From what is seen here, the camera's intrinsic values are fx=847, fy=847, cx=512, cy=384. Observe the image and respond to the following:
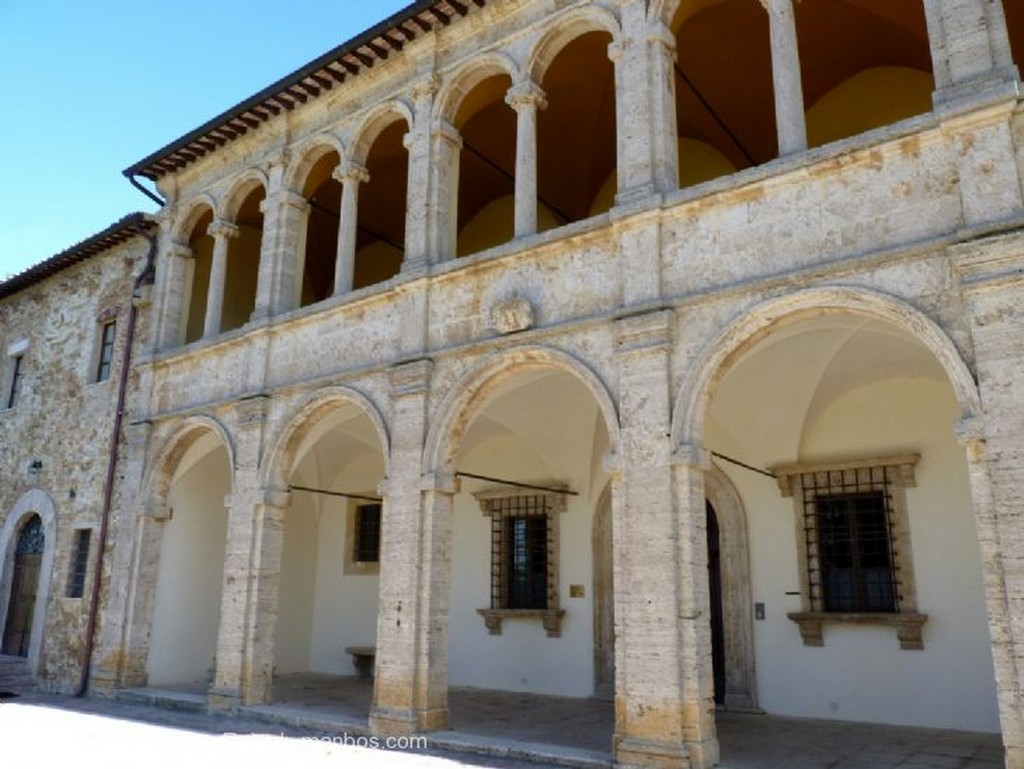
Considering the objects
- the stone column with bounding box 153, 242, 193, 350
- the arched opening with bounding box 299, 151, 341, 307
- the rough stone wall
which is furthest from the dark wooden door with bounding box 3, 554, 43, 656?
the arched opening with bounding box 299, 151, 341, 307

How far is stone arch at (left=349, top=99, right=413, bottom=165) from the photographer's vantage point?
10.9 m

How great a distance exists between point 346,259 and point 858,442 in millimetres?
6642

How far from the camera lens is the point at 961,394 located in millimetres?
6051

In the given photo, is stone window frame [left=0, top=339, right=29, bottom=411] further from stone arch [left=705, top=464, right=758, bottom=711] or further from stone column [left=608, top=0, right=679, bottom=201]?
stone arch [left=705, top=464, right=758, bottom=711]

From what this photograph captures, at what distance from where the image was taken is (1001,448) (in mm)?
5844

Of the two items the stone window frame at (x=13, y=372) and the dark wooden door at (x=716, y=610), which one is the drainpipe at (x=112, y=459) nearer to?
the stone window frame at (x=13, y=372)

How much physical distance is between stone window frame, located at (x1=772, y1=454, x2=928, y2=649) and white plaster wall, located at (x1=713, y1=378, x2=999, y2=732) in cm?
9

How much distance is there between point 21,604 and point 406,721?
398 inches

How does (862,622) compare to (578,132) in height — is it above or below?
below

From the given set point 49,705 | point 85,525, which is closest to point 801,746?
point 49,705

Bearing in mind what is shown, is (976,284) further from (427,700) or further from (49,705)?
(49,705)

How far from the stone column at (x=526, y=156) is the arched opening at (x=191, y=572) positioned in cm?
623

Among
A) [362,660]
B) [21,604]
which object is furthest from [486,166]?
[21,604]

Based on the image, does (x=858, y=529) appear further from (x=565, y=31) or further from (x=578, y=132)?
(x=565, y=31)
